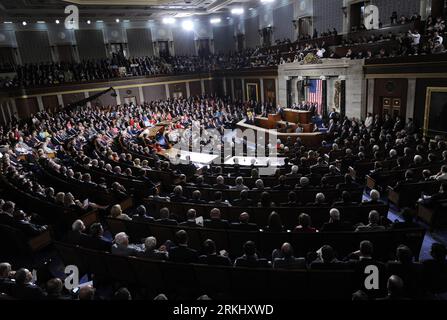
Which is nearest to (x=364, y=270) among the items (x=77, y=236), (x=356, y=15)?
(x=77, y=236)

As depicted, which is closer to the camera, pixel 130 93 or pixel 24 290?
pixel 24 290

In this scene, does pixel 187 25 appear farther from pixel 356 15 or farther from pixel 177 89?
pixel 356 15

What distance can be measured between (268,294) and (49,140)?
15.7 meters

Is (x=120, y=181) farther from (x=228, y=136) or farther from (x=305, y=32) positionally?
(x=305, y=32)

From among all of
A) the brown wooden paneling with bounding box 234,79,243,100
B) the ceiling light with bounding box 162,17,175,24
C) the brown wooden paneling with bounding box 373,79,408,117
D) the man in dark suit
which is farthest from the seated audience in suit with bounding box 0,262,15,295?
the ceiling light with bounding box 162,17,175,24

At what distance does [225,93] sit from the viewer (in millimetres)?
30875

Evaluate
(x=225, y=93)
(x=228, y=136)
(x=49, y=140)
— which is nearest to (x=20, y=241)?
(x=49, y=140)

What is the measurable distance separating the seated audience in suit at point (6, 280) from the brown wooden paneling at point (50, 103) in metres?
22.5

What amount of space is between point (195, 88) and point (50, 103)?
1314cm

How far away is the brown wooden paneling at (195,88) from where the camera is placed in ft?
102

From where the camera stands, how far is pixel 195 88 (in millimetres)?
31344

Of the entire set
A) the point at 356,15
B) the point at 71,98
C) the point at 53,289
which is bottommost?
the point at 53,289

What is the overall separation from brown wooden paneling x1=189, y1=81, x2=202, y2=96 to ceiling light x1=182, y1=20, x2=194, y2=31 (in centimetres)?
696

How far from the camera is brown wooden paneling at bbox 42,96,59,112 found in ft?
79.5
